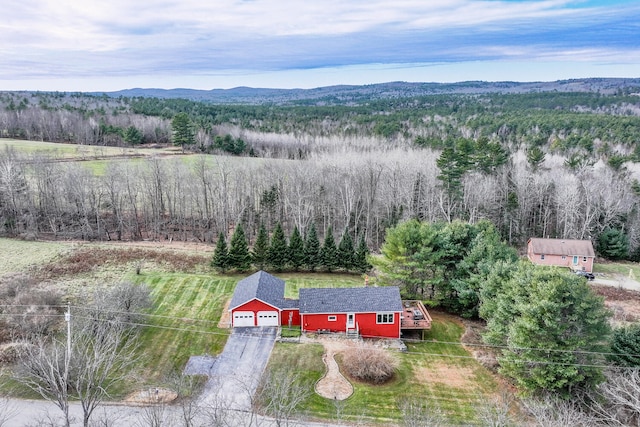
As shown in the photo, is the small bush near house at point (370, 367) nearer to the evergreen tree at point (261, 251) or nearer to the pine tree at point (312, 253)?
the pine tree at point (312, 253)

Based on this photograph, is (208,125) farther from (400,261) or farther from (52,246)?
(400,261)

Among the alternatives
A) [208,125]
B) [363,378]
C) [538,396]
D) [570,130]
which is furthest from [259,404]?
[570,130]

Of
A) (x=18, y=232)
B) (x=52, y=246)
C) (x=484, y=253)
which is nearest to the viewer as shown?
(x=484, y=253)

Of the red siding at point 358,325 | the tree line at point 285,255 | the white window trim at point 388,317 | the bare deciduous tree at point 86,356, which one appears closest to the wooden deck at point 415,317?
the red siding at point 358,325

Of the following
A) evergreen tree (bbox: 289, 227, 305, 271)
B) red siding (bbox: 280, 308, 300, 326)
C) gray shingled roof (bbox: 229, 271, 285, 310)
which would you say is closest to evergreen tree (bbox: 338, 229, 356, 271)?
evergreen tree (bbox: 289, 227, 305, 271)

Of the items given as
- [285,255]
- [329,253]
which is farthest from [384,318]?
[285,255]

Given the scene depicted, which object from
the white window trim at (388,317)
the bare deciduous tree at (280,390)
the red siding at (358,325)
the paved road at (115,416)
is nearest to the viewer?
the paved road at (115,416)
